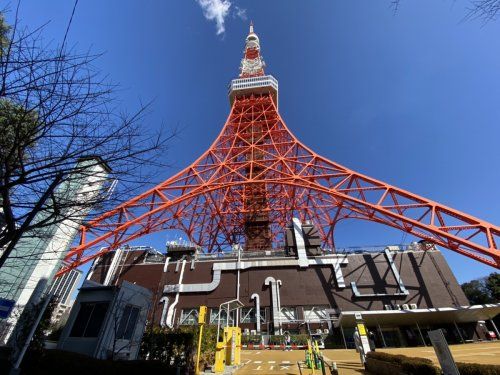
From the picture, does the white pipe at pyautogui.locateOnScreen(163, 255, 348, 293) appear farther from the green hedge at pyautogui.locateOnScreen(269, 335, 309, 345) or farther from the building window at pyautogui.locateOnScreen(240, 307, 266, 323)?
the green hedge at pyautogui.locateOnScreen(269, 335, 309, 345)

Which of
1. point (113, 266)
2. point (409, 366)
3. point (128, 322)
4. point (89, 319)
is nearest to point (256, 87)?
point (113, 266)

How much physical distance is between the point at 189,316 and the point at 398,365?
16659 millimetres

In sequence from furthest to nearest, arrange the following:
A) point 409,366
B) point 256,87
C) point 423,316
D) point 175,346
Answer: point 256,87, point 423,316, point 175,346, point 409,366

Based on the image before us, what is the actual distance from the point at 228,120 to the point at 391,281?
1930 cm

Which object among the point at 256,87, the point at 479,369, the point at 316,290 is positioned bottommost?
the point at 479,369

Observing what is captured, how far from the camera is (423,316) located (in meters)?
16.1

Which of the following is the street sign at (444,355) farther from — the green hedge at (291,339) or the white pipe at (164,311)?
the white pipe at (164,311)

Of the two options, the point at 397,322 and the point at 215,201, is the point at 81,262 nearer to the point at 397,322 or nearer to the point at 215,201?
the point at 215,201

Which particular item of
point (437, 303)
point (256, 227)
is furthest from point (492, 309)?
point (256, 227)

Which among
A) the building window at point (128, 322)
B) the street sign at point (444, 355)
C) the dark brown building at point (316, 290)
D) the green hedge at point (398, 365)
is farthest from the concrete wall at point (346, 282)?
the street sign at point (444, 355)

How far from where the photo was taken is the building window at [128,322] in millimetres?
9370

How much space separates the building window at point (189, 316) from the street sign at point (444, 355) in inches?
721

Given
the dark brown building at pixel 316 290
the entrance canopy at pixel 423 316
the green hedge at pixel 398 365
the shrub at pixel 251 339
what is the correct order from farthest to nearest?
the dark brown building at pixel 316 290 < the shrub at pixel 251 339 < the entrance canopy at pixel 423 316 < the green hedge at pixel 398 365

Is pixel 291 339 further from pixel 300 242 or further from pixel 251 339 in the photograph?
pixel 300 242
